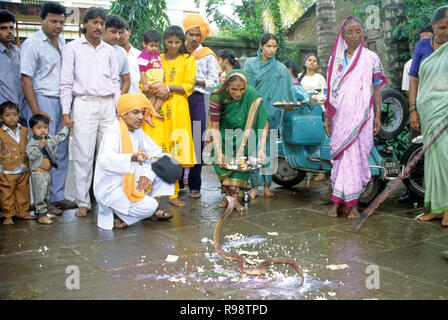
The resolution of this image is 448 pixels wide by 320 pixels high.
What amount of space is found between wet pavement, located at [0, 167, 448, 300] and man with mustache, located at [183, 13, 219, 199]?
774mm

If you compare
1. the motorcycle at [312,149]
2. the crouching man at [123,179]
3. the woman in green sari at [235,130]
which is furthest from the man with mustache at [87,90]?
the motorcycle at [312,149]

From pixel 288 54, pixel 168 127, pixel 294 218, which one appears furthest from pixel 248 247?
pixel 288 54

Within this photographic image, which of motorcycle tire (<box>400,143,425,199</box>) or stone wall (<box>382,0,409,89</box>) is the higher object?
stone wall (<box>382,0,409,89</box>)

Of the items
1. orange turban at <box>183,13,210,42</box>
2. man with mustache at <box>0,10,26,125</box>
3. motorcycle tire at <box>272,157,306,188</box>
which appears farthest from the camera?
motorcycle tire at <box>272,157,306,188</box>

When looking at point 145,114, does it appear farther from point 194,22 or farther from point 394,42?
point 394,42

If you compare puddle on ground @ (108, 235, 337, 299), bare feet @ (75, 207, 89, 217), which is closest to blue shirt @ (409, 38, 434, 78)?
puddle on ground @ (108, 235, 337, 299)

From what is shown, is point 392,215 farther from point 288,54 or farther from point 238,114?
point 288,54

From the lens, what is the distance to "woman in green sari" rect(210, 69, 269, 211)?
221 inches

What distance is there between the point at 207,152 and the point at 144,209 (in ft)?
4.75

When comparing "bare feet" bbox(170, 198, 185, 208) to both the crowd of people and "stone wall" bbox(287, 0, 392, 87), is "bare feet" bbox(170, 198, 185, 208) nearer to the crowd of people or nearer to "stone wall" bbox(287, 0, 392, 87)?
the crowd of people

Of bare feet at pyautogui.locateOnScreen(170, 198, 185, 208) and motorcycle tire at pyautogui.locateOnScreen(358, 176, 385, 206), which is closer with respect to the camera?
motorcycle tire at pyautogui.locateOnScreen(358, 176, 385, 206)

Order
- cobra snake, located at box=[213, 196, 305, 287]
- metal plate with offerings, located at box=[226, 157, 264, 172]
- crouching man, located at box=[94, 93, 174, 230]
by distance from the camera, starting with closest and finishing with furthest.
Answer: cobra snake, located at box=[213, 196, 305, 287] → crouching man, located at box=[94, 93, 174, 230] → metal plate with offerings, located at box=[226, 157, 264, 172]

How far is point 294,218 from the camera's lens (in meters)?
5.15

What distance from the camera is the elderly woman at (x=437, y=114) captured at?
184 inches
